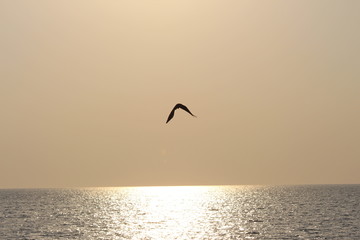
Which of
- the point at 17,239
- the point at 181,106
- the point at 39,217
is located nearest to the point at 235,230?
the point at 17,239

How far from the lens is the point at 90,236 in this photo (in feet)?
324

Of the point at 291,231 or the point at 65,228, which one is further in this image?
the point at 65,228

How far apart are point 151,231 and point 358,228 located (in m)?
34.4

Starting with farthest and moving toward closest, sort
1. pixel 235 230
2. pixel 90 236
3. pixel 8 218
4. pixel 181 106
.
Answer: pixel 8 218, pixel 235 230, pixel 90 236, pixel 181 106

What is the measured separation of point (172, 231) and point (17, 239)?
26605 mm

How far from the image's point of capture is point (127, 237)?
97.1 metres

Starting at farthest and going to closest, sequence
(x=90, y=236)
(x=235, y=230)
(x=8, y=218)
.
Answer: (x=8, y=218) → (x=235, y=230) → (x=90, y=236)

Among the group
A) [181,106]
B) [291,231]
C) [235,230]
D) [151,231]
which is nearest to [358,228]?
[291,231]

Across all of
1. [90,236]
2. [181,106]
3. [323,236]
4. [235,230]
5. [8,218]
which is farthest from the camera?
[8,218]

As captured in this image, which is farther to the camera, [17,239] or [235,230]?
[235,230]

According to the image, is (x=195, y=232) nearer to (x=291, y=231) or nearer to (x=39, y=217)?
(x=291, y=231)

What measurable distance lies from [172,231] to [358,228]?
3067 cm

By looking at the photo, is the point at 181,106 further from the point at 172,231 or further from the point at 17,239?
the point at 172,231

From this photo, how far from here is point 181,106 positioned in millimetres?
21297
